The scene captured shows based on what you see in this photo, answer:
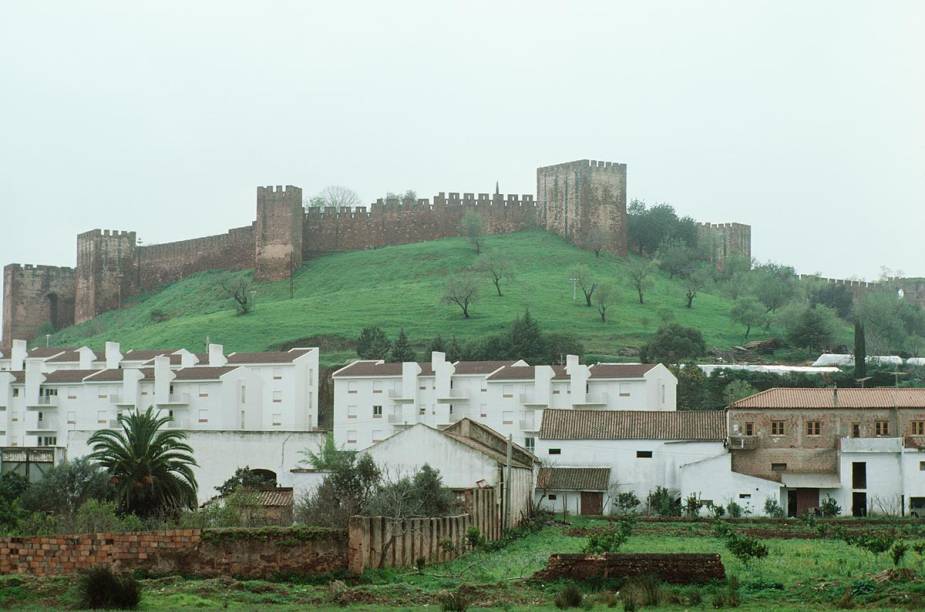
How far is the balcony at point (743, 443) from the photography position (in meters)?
48.0

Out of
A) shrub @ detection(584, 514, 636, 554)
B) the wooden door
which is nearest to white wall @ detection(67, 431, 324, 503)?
the wooden door

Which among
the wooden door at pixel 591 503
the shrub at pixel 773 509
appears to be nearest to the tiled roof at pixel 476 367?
the wooden door at pixel 591 503

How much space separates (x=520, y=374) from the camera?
2426 inches

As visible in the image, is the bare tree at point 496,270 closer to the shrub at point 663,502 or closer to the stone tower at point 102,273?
the stone tower at point 102,273

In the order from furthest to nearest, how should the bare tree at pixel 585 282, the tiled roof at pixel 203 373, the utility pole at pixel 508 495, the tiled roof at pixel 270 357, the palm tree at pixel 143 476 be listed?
the bare tree at pixel 585 282 → the tiled roof at pixel 270 357 → the tiled roof at pixel 203 373 → the utility pole at pixel 508 495 → the palm tree at pixel 143 476

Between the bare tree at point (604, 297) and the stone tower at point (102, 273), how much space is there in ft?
123

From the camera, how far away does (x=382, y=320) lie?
3278 inches

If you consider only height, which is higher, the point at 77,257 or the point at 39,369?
the point at 77,257

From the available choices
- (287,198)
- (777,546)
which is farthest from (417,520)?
(287,198)

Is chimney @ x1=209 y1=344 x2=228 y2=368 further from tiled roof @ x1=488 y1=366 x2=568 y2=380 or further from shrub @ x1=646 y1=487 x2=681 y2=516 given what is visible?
shrub @ x1=646 y1=487 x2=681 y2=516

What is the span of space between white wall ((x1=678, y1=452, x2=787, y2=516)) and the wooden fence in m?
17.0

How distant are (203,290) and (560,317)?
96.3 ft

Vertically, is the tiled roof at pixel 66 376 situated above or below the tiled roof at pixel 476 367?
below

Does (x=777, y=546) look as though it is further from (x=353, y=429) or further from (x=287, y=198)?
(x=287, y=198)
